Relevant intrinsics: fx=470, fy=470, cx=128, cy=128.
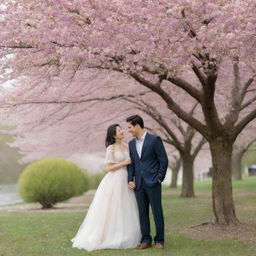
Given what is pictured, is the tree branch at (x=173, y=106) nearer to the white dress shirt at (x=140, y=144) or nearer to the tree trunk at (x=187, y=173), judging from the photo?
the white dress shirt at (x=140, y=144)

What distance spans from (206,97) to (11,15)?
398 centimetres

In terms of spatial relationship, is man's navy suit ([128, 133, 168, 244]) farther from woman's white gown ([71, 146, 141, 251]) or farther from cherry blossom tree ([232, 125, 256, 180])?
cherry blossom tree ([232, 125, 256, 180])

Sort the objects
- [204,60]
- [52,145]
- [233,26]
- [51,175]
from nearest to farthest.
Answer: [233,26] < [204,60] < [51,175] < [52,145]

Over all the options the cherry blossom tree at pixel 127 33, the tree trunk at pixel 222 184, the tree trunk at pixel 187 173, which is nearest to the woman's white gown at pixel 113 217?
the cherry blossom tree at pixel 127 33

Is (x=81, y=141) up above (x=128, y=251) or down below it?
above

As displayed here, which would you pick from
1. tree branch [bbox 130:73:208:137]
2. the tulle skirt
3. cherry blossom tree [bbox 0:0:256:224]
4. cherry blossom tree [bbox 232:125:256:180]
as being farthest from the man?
cherry blossom tree [bbox 232:125:256:180]

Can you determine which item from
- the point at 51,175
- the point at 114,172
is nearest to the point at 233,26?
the point at 114,172

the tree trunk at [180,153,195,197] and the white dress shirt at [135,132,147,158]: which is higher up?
the tree trunk at [180,153,195,197]

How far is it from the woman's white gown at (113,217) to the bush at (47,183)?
1044 cm

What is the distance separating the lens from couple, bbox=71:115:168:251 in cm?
705

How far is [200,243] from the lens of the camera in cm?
770

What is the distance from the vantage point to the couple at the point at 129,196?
7.05 m

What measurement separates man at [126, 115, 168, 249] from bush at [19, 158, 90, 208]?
11.0 meters

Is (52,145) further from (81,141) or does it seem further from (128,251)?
(128,251)
